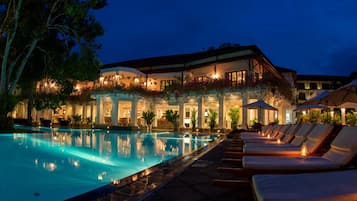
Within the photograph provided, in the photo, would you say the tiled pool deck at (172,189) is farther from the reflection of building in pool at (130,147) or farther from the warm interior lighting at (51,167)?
the reflection of building in pool at (130,147)

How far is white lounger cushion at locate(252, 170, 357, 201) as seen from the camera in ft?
8.04

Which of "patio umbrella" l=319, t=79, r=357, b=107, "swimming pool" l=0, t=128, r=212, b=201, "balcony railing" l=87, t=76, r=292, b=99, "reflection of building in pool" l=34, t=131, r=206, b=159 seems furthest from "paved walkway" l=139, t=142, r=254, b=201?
"balcony railing" l=87, t=76, r=292, b=99

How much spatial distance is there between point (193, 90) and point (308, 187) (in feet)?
79.0

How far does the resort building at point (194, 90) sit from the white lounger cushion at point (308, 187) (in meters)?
18.7

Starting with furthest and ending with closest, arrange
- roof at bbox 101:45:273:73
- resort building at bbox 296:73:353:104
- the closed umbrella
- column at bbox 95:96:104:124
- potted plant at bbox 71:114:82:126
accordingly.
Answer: resort building at bbox 296:73:353:104
potted plant at bbox 71:114:82:126
column at bbox 95:96:104:124
roof at bbox 101:45:273:73
the closed umbrella

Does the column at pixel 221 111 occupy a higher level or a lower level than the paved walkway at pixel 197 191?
higher

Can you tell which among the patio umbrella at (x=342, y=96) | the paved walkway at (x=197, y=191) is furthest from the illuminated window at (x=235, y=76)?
the paved walkway at (x=197, y=191)

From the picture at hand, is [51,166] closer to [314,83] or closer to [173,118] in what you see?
[173,118]

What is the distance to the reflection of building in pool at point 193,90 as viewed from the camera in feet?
79.4

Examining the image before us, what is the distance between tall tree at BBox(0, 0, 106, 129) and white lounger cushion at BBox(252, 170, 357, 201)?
18.3 m

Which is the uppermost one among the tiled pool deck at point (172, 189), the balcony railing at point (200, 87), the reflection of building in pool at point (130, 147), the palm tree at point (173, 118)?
the balcony railing at point (200, 87)

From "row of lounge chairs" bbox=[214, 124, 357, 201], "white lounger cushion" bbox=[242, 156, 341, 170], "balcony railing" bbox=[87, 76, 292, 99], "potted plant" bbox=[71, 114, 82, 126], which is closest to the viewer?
"row of lounge chairs" bbox=[214, 124, 357, 201]

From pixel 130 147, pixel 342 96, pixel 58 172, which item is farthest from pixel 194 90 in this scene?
pixel 58 172

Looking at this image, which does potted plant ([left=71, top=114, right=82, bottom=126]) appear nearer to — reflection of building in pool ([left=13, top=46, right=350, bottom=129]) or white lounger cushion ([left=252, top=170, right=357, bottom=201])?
reflection of building in pool ([left=13, top=46, right=350, bottom=129])
